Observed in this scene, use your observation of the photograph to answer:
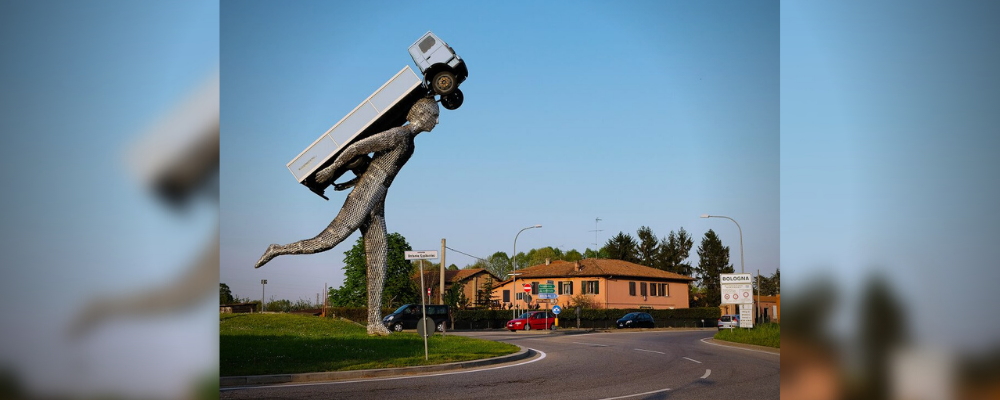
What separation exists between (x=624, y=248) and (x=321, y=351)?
8238 centimetres

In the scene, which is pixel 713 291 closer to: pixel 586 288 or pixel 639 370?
pixel 586 288

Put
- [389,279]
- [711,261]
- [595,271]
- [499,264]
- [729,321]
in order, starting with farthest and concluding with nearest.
Answer: [499,264]
[711,261]
[595,271]
[389,279]
[729,321]

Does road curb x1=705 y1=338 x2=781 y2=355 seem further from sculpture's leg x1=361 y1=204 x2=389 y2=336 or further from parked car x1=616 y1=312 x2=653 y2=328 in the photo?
parked car x1=616 y1=312 x2=653 y2=328

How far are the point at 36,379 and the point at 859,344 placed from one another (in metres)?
4.89


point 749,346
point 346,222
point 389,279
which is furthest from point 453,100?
point 389,279

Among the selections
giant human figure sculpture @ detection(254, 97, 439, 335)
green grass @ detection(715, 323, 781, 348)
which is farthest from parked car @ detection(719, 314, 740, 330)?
giant human figure sculpture @ detection(254, 97, 439, 335)

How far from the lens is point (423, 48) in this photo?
70.1ft

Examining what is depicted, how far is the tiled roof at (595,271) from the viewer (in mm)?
70625

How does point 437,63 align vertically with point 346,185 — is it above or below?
above

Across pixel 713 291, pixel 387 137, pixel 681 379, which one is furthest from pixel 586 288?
pixel 681 379

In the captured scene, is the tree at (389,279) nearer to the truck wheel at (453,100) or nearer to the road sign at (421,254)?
the truck wheel at (453,100)

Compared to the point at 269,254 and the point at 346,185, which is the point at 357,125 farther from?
the point at 269,254

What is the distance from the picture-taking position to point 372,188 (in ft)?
72.9

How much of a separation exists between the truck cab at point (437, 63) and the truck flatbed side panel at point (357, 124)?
48cm
